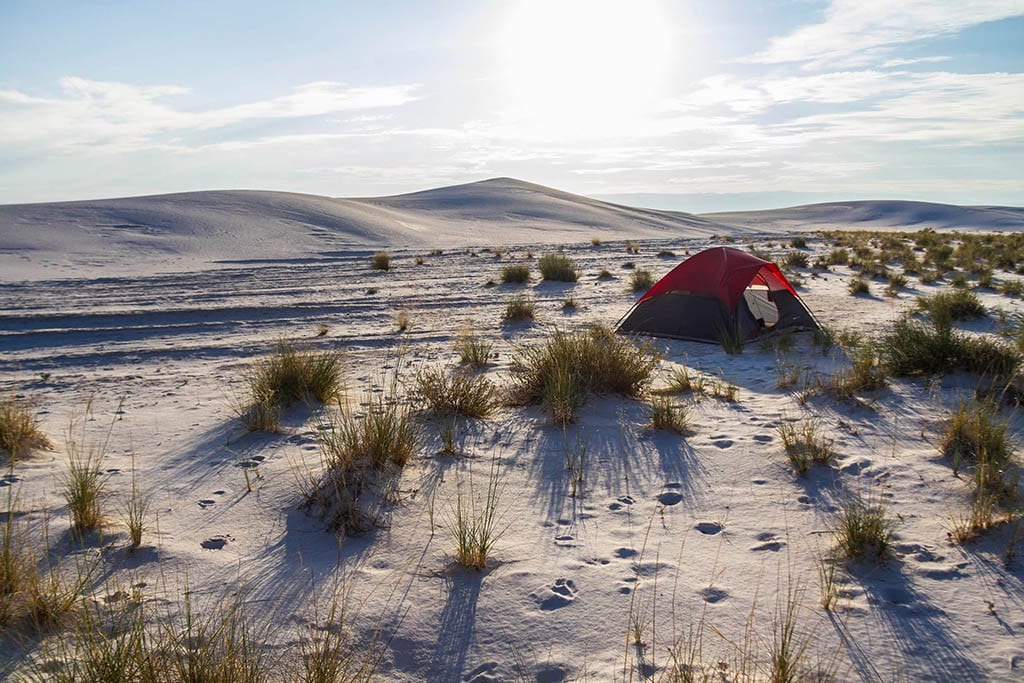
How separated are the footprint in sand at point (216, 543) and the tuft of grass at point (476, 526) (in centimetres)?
121

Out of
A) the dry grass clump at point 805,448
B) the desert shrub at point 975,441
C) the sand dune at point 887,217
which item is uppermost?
the desert shrub at point 975,441

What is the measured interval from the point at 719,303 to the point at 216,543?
22.6ft

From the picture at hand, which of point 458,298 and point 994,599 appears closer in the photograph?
point 994,599

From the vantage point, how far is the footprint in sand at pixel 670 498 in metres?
4.50

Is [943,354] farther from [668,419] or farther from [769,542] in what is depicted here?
[769,542]

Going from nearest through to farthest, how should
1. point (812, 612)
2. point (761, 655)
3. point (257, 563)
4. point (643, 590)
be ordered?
point (761, 655) < point (812, 612) < point (643, 590) < point (257, 563)

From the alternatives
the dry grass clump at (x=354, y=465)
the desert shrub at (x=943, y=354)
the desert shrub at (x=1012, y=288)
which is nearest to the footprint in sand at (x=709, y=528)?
the dry grass clump at (x=354, y=465)

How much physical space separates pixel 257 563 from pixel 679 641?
6.96 feet

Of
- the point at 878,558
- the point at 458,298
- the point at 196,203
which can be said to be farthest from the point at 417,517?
the point at 196,203

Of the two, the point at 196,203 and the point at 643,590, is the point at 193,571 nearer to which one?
the point at 643,590

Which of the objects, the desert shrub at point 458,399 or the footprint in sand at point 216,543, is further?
the desert shrub at point 458,399

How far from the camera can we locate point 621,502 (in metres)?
4.52

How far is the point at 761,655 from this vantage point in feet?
9.71

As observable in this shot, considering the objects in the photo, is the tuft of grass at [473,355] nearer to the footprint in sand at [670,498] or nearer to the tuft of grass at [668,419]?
the tuft of grass at [668,419]
